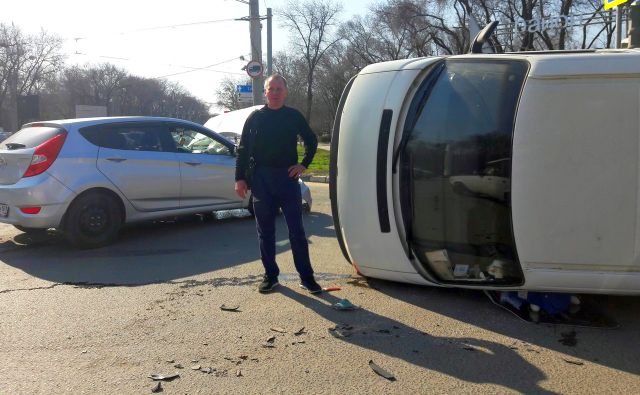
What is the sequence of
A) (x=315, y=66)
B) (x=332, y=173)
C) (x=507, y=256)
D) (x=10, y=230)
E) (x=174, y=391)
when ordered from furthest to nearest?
(x=315, y=66), (x=10, y=230), (x=332, y=173), (x=507, y=256), (x=174, y=391)

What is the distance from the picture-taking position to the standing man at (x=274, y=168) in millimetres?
4516

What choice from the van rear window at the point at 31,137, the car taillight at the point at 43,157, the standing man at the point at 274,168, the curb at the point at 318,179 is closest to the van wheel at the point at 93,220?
the car taillight at the point at 43,157

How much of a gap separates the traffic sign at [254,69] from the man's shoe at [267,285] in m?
14.0

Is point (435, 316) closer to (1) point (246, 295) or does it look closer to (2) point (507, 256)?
(2) point (507, 256)

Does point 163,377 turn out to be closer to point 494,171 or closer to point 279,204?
point 279,204

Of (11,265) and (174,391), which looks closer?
(174,391)

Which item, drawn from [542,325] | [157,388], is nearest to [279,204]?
[157,388]

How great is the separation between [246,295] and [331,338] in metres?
1.15

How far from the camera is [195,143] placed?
7676 mm

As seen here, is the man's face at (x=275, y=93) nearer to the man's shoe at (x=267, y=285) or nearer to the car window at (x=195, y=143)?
the man's shoe at (x=267, y=285)

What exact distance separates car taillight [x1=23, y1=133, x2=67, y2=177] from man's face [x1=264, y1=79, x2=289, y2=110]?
2.96 meters

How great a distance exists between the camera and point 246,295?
457cm

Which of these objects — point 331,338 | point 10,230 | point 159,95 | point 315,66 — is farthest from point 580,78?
point 159,95

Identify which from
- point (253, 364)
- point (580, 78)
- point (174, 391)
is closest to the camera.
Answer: point (174, 391)
